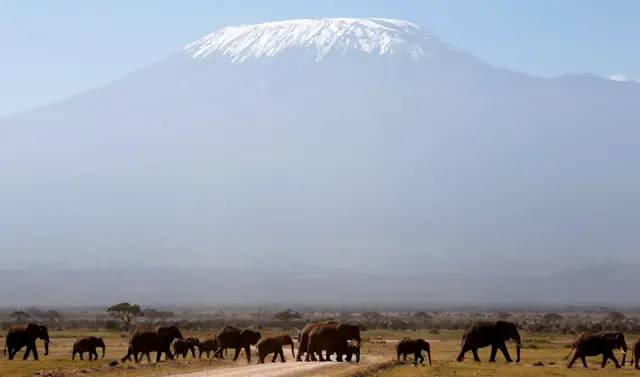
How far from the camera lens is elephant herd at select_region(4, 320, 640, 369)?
38.8 m

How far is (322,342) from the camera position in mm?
38438

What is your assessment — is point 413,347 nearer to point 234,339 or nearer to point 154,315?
point 234,339

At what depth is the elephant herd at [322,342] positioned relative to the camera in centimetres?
Answer: 3878

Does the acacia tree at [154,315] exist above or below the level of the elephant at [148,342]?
above

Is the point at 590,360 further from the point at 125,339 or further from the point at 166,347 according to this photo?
the point at 125,339

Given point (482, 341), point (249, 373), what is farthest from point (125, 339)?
point (249, 373)

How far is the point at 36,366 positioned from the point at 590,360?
93.1ft

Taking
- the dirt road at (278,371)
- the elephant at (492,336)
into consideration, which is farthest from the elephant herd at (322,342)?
the dirt road at (278,371)

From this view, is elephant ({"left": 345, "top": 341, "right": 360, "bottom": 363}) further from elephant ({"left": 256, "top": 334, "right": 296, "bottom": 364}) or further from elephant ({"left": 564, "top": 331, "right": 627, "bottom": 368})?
elephant ({"left": 564, "top": 331, "right": 627, "bottom": 368})

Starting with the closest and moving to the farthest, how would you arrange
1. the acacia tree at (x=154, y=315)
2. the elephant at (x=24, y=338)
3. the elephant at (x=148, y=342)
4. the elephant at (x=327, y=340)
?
the elephant at (x=327, y=340)
the elephant at (x=148, y=342)
the elephant at (x=24, y=338)
the acacia tree at (x=154, y=315)

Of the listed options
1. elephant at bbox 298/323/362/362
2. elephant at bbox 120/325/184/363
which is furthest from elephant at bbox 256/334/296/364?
elephant at bbox 120/325/184/363

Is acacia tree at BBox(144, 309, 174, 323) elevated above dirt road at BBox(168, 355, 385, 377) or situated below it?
above

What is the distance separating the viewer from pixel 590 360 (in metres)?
48.6

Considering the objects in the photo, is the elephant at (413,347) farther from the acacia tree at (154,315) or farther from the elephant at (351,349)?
the acacia tree at (154,315)
